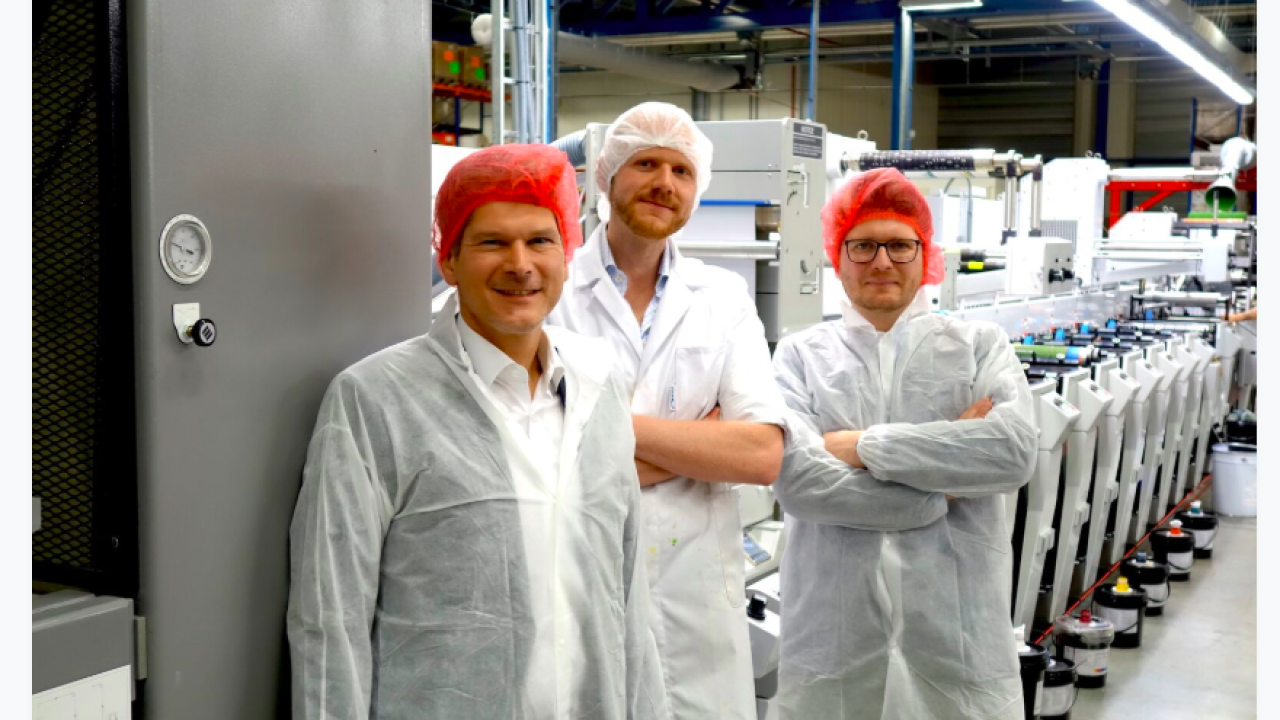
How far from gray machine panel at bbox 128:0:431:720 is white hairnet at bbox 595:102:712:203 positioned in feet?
1.69

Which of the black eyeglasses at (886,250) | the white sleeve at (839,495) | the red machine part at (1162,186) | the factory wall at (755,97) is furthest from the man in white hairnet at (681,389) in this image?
the factory wall at (755,97)

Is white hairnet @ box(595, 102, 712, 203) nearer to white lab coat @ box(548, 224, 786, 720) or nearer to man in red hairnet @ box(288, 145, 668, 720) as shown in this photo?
white lab coat @ box(548, 224, 786, 720)

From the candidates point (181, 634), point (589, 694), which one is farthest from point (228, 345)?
point (589, 694)

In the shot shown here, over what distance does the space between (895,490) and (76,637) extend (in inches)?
59.1

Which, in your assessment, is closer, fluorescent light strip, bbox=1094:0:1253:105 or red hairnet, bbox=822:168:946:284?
red hairnet, bbox=822:168:946:284

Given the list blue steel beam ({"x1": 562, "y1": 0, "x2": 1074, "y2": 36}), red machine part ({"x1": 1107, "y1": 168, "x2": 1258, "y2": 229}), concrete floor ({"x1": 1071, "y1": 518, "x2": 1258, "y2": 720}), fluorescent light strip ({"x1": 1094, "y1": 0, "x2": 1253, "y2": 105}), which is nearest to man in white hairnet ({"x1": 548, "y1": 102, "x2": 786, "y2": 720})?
concrete floor ({"x1": 1071, "y1": 518, "x2": 1258, "y2": 720})

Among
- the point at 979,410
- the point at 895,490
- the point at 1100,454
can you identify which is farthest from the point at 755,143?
the point at 1100,454

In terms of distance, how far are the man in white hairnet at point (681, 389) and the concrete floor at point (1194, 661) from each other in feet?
8.57

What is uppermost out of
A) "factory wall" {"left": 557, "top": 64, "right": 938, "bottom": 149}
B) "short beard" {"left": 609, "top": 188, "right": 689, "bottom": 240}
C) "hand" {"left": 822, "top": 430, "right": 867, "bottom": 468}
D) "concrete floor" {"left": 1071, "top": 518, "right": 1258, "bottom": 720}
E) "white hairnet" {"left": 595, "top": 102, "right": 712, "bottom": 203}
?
"factory wall" {"left": 557, "top": 64, "right": 938, "bottom": 149}

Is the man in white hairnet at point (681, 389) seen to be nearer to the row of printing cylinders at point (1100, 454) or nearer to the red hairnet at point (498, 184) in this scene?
the red hairnet at point (498, 184)

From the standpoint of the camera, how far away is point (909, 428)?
224cm

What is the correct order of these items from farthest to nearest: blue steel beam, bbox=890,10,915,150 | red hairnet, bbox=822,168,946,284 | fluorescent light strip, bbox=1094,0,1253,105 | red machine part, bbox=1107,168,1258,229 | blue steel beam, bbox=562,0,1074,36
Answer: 1. blue steel beam, bbox=562,0,1074,36
2. blue steel beam, bbox=890,10,915,150
3. red machine part, bbox=1107,168,1258,229
4. fluorescent light strip, bbox=1094,0,1253,105
5. red hairnet, bbox=822,168,946,284

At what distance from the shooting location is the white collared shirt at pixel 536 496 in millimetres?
1393

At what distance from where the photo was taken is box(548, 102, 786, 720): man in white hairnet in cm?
184
